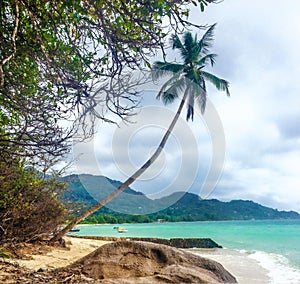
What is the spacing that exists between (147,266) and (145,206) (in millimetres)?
20573

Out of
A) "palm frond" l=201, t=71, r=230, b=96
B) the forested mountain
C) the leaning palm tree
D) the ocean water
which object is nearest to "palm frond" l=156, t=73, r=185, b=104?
the leaning palm tree

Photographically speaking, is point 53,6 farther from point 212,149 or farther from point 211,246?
point 211,246

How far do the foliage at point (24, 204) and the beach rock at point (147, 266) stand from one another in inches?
69.7

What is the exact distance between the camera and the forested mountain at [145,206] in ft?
43.8

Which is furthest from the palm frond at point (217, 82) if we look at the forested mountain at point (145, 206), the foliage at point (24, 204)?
the foliage at point (24, 204)

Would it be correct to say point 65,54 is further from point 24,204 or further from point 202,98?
point 202,98

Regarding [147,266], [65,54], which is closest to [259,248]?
[147,266]

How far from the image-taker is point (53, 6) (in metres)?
3.31

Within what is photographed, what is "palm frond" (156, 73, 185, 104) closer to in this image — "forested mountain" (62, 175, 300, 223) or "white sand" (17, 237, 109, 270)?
"forested mountain" (62, 175, 300, 223)

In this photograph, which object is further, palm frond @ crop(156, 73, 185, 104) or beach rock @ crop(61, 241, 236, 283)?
palm frond @ crop(156, 73, 185, 104)

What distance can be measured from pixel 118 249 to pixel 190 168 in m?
11.1

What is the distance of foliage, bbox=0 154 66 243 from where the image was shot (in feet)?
20.0

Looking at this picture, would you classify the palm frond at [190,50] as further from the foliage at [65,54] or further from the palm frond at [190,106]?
the foliage at [65,54]

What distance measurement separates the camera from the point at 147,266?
5.58 m
